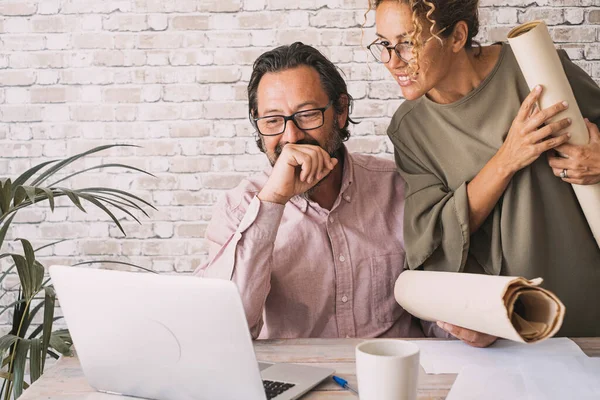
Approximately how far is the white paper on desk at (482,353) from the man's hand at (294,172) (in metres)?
0.46

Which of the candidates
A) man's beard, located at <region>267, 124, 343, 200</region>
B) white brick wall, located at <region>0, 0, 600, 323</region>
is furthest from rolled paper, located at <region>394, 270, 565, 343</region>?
white brick wall, located at <region>0, 0, 600, 323</region>

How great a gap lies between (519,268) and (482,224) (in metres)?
0.13

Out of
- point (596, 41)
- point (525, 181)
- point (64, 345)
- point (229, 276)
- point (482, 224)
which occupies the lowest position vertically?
point (64, 345)

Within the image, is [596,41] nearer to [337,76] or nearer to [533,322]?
[337,76]

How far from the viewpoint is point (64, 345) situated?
1843 millimetres

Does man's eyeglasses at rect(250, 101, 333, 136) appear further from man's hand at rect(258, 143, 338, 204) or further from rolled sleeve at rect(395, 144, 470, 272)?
rolled sleeve at rect(395, 144, 470, 272)

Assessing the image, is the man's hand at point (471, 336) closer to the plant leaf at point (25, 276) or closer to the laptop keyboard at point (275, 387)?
the laptop keyboard at point (275, 387)

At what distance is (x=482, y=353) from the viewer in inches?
50.6

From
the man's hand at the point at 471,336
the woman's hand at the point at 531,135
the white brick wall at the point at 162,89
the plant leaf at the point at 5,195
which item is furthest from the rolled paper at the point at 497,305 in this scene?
the white brick wall at the point at 162,89

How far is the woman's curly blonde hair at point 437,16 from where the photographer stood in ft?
4.66

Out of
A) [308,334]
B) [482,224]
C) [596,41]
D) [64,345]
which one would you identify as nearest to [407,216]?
[482,224]

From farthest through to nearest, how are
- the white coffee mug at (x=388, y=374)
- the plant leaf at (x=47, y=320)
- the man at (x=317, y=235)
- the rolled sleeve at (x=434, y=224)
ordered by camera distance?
the plant leaf at (x=47, y=320), the man at (x=317, y=235), the rolled sleeve at (x=434, y=224), the white coffee mug at (x=388, y=374)

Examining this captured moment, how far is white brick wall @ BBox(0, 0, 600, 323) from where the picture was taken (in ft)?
9.20

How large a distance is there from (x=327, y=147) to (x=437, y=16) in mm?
471
